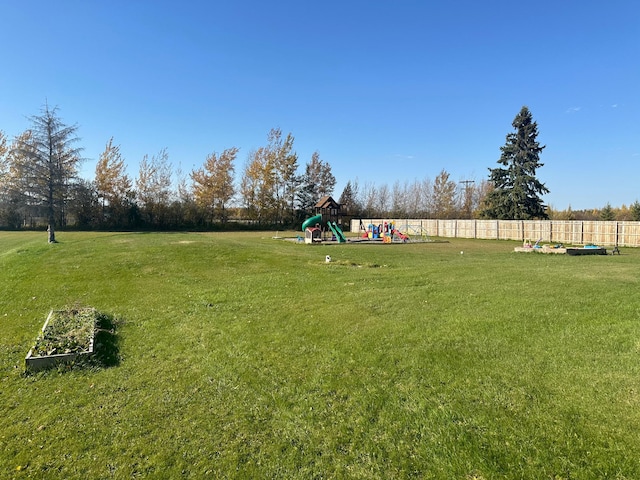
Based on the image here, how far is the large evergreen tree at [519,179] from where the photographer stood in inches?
1294

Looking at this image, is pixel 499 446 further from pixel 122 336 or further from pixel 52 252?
pixel 52 252

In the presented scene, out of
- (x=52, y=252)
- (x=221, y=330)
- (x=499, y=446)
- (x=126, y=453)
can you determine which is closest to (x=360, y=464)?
(x=499, y=446)

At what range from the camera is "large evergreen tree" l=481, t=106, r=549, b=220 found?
32.9m

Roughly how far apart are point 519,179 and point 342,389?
3472 cm

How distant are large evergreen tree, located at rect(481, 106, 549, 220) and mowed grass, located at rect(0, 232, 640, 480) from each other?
2863 cm

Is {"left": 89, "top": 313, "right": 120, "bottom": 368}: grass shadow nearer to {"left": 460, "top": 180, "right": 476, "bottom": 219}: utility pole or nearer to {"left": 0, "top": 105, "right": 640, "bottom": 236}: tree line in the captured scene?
{"left": 0, "top": 105, "right": 640, "bottom": 236}: tree line

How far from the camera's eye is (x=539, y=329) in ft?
16.6

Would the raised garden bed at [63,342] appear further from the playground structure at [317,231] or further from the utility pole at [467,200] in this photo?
the utility pole at [467,200]

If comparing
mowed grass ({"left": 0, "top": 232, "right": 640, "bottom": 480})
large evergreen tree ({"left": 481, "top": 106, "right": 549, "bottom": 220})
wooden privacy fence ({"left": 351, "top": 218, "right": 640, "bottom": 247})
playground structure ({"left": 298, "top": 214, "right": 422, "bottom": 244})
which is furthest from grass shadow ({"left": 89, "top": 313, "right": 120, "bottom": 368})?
large evergreen tree ({"left": 481, "top": 106, "right": 549, "bottom": 220})

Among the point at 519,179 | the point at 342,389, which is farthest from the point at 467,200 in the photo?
the point at 342,389

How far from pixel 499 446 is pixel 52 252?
15.7 metres

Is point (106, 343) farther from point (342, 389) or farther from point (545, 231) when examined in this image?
point (545, 231)

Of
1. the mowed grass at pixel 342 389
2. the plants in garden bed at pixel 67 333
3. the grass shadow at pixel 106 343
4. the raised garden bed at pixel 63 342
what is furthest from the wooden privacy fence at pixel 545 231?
the raised garden bed at pixel 63 342

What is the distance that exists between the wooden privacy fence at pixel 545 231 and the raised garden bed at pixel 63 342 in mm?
25766
